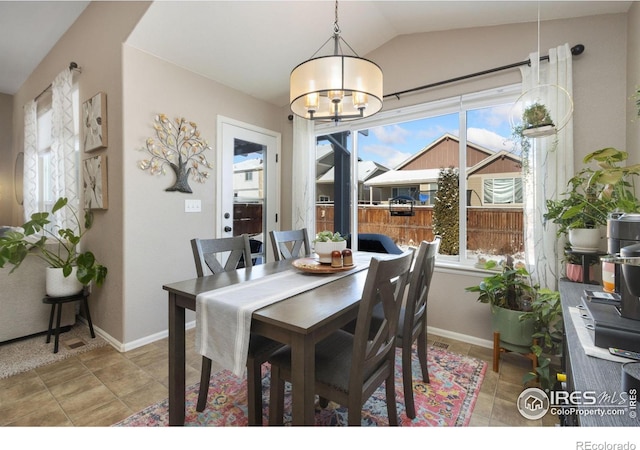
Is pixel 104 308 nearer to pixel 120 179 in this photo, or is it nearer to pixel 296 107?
pixel 120 179

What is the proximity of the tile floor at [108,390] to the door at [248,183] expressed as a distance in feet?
4.65

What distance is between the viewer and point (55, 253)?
2.82 metres

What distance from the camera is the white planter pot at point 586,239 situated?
182 centimetres

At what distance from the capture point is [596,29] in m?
2.12

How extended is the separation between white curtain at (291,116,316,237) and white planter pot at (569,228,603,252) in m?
2.42

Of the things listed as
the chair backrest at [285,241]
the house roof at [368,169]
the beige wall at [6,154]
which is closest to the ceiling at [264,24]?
the house roof at [368,169]

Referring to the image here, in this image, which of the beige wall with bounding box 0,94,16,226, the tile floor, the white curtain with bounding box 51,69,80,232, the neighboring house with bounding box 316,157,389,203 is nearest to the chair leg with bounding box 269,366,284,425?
the tile floor

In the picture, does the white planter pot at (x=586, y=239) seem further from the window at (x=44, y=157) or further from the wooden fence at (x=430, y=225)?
the window at (x=44, y=157)

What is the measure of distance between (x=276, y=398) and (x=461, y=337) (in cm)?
196

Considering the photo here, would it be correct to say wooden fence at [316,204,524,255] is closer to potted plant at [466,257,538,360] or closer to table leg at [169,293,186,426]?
potted plant at [466,257,538,360]

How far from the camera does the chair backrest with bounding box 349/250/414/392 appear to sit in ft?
3.85

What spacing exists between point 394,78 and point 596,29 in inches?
59.2

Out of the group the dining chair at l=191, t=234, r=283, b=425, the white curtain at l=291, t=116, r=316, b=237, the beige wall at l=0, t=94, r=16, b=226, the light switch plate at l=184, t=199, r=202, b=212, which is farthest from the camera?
the beige wall at l=0, t=94, r=16, b=226

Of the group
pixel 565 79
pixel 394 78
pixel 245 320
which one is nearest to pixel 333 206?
pixel 394 78
